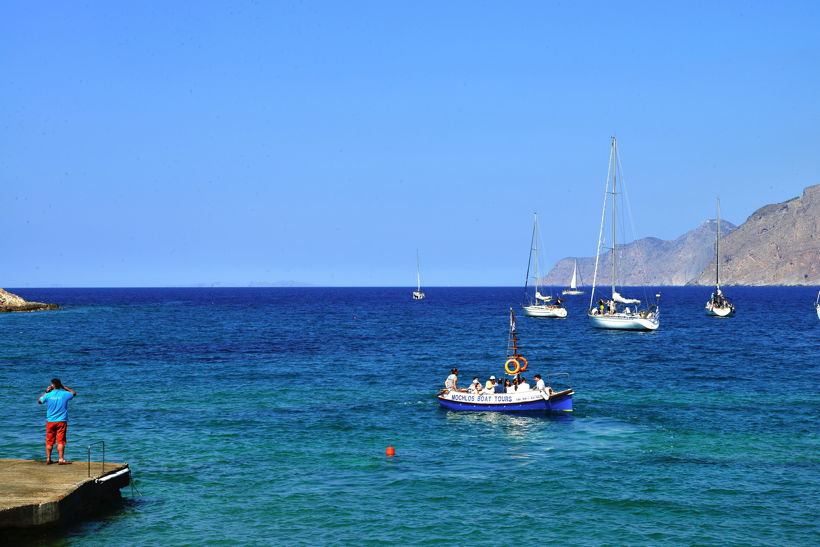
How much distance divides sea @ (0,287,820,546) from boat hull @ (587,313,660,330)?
3006 cm

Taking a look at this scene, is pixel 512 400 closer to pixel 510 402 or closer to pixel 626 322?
pixel 510 402

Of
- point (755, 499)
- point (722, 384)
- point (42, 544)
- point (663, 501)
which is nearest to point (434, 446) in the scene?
point (663, 501)

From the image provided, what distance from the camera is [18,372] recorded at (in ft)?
190

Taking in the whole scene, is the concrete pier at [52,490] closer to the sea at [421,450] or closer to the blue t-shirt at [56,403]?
the sea at [421,450]

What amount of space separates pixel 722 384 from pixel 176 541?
42153 mm

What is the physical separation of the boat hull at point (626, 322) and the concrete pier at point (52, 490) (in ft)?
282

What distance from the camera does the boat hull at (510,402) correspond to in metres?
40.1

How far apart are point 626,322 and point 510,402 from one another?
65.8m

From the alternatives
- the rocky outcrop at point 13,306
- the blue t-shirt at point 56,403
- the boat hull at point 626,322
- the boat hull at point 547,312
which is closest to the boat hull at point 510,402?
the blue t-shirt at point 56,403

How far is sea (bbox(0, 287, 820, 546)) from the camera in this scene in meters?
23.0

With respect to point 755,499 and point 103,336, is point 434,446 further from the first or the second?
point 103,336

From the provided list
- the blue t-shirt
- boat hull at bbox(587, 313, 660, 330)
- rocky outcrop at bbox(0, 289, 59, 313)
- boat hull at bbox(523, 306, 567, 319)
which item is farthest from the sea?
rocky outcrop at bbox(0, 289, 59, 313)

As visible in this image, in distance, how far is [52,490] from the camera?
21297 millimetres

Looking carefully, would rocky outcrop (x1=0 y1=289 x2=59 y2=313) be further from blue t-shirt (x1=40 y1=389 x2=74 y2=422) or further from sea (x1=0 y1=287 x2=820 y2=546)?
blue t-shirt (x1=40 y1=389 x2=74 y2=422)
